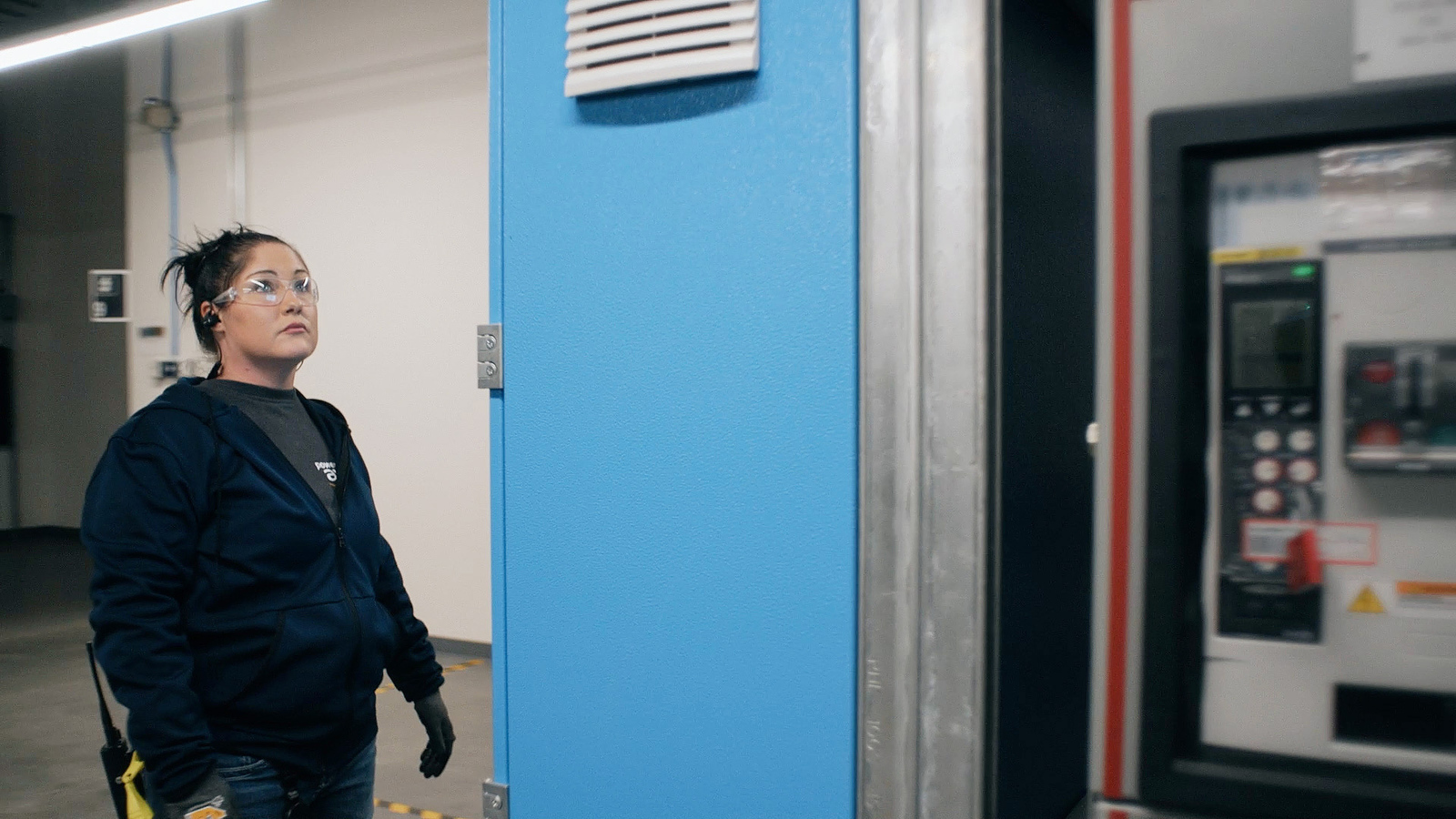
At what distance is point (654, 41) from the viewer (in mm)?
1368

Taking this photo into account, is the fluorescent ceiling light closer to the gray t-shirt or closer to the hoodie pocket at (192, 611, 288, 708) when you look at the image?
the gray t-shirt

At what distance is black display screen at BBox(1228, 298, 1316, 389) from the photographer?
2.93ft

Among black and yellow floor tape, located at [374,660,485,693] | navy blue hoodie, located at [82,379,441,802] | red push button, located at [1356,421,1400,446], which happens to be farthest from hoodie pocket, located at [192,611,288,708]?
black and yellow floor tape, located at [374,660,485,693]

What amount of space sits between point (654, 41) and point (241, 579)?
1070 mm

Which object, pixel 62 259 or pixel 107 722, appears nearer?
pixel 107 722

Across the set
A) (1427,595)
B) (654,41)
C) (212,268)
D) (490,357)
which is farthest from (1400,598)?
(212,268)

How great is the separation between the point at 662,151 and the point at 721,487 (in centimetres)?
47

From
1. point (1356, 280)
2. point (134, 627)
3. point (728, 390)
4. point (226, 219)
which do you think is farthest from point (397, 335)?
point (1356, 280)

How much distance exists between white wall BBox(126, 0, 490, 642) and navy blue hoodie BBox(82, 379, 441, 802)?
365 cm

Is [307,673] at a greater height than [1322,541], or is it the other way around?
[1322,541]

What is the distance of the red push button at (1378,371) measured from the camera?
0.86 metres

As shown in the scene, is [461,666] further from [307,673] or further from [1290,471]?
[1290,471]

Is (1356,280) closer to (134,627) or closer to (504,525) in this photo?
(504,525)

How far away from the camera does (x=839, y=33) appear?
1.24 metres
